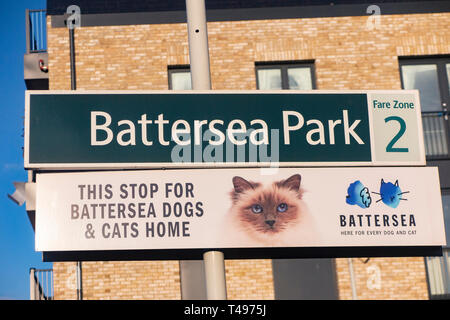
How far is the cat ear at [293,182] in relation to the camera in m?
7.48

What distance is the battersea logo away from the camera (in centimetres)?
753

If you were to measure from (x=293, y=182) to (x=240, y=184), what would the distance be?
0.53 m

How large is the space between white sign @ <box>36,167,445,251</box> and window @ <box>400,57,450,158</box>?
422 inches

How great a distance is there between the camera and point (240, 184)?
7.42 m

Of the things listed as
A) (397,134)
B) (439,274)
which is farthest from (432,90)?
(397,134)

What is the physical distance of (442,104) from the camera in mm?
18328

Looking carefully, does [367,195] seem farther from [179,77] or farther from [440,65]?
[440,65]

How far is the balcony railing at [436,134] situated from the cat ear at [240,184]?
11341 mm

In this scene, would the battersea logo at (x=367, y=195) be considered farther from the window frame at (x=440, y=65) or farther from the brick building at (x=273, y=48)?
the window frame at (x=440, y=65)

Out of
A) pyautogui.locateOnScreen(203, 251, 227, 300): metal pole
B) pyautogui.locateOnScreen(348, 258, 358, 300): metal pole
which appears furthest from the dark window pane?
pyautogui.locateOnScreen(203, 251, 227, 300): metal pole

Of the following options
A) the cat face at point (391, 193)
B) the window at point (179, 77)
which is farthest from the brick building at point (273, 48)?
the cat face at point (391, 193)
